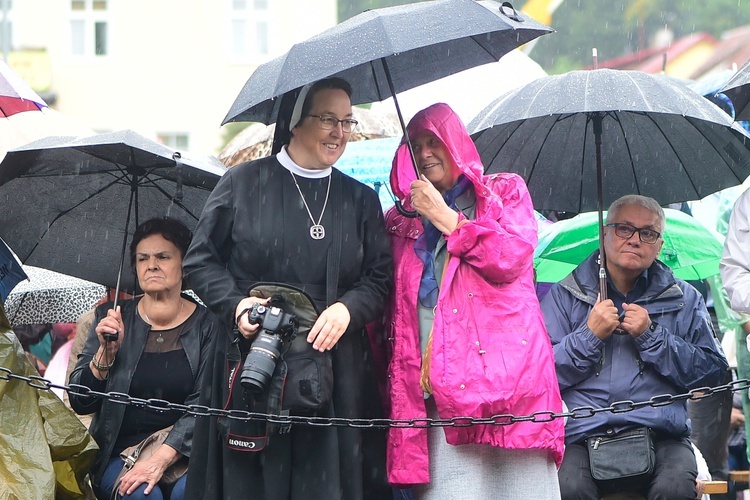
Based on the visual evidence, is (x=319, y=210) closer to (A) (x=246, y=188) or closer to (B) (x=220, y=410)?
(A) (x=246, y=188)

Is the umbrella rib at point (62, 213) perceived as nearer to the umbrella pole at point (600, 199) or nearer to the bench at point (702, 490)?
the umbrella pole at point (600, 199)

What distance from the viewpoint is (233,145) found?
33.9 ft

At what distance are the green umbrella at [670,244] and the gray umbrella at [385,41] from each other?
161cm


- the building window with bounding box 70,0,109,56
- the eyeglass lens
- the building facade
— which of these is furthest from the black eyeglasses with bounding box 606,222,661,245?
the building window with bounding box 70,0,109,56

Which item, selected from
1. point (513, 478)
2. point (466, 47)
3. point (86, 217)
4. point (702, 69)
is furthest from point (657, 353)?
point (702, 69)

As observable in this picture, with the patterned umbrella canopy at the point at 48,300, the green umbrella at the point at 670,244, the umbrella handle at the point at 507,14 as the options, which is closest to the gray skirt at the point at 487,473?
the umbrella handle at the point at 507,14

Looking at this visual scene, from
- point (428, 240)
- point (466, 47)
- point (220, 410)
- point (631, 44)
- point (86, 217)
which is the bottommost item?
point (220, 410)

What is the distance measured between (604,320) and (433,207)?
108 cm

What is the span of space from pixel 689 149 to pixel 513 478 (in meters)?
2.14

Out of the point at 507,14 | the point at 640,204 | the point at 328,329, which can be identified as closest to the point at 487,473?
the point at 328,329

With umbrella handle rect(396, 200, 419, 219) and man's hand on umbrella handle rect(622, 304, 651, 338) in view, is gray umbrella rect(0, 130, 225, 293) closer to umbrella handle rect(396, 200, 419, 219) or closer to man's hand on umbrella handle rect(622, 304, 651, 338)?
umbrella handle rect(396, 200, 419, 219)

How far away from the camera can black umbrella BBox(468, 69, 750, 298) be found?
607cm

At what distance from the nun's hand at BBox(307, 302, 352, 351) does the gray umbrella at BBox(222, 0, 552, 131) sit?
89 cm

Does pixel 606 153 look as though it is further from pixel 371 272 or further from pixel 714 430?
pixel 714 430
